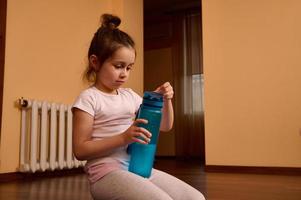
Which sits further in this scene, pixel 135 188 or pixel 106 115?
pixel 106 115

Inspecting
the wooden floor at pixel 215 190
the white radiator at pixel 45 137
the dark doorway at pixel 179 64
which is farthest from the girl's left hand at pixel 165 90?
the dark doorway at pixel 179 64

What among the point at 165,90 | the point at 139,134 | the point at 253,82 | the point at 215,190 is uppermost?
the point at 253,82

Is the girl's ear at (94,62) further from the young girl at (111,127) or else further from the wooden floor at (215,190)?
the wooden floor at (215,190)

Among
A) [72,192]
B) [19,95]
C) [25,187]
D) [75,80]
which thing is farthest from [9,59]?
[72,192]

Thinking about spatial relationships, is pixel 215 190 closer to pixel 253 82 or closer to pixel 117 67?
pixel 117 67

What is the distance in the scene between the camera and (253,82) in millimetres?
2682

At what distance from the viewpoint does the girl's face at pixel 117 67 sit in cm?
84

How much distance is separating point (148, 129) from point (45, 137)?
181 cm

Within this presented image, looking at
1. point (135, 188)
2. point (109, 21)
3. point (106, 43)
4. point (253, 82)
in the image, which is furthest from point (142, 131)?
point (253, 82)

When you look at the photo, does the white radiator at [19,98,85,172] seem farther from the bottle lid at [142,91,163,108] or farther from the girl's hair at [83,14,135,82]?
the bottle lid at [142,91,163,108]

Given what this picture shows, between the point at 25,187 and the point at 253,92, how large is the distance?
5.88 feet

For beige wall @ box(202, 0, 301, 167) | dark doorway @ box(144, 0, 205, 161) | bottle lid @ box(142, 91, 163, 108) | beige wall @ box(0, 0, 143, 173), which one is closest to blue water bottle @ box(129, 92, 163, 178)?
bottle lid @ box(142, 91, 163, 108)

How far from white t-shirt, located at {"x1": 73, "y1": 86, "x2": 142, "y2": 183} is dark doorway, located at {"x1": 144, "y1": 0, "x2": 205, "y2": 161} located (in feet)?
11.6

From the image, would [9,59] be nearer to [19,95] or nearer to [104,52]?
[19,95]
